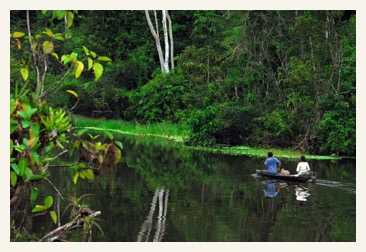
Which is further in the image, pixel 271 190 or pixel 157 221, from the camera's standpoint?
pixel 271 190

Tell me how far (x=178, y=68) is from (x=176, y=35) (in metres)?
5.66

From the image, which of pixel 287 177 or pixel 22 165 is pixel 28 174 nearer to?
pixel 22 165

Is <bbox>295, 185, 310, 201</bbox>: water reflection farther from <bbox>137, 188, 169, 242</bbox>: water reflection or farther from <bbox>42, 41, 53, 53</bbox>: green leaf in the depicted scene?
<bbox>42, 41, 53, 53</bbox>: green leaf

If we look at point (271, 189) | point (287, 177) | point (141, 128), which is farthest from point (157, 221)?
point (141, 128)

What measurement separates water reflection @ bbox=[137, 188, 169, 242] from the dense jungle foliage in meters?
8.31

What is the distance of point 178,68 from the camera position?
38.8m

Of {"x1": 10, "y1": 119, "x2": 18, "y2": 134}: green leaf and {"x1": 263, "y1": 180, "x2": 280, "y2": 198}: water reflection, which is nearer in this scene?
{"x1": 10, "y1": 119, "x2": 18, "y2": 134}: green leaf

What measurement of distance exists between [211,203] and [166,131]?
20.8 m

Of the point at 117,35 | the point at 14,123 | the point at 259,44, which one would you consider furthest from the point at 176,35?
the point at 14,123

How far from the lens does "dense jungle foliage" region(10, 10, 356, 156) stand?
87.5ft

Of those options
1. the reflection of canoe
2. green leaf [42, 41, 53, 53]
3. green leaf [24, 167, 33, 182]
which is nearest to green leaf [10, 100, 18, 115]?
green leaf [24, 167, 33, 182]

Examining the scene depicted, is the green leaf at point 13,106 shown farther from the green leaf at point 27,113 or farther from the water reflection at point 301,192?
the water reflection at point 301,192

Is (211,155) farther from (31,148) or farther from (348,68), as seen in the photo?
(31,148)

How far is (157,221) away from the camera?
1262cm
